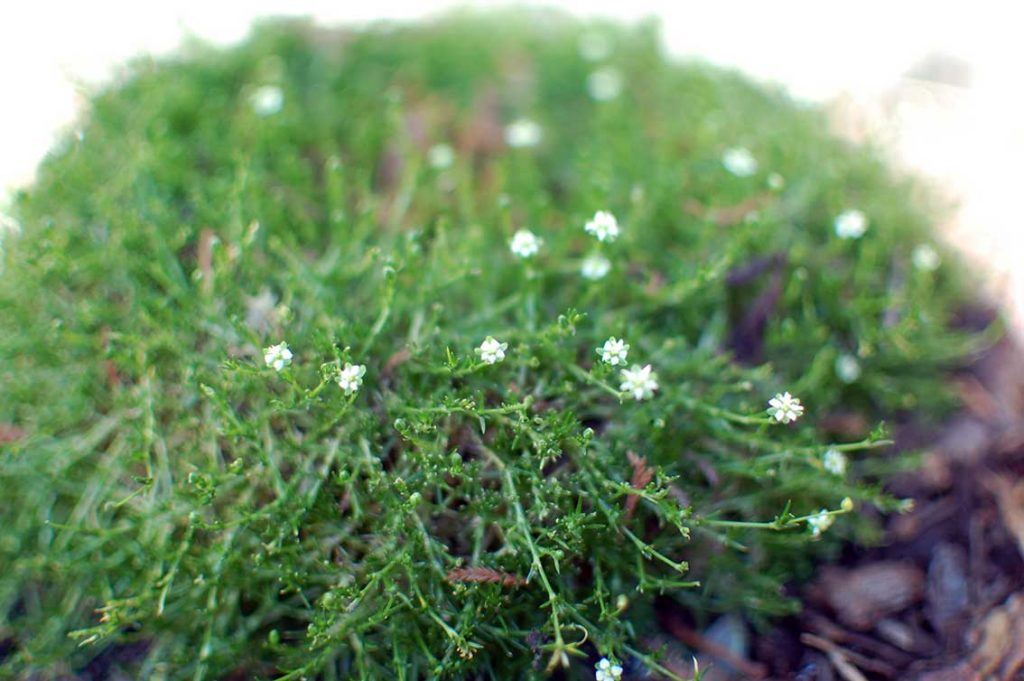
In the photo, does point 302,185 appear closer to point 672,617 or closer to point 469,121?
point 469,121

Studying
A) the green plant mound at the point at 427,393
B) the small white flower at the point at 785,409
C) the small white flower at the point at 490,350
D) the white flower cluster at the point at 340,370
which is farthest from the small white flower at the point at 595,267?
the white flower cluster at the point at 340,370

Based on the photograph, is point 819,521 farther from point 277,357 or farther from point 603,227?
point 277,357

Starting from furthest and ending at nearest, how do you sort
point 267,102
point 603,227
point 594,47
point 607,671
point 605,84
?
point 594,47 < point 605,84 < point 267,102 < point 603,227 < point 607,671

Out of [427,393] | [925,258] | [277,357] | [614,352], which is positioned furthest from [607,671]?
[925,258]

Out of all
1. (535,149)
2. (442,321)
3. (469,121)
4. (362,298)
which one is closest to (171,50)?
(469,121)

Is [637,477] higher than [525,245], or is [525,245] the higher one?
[525,245]

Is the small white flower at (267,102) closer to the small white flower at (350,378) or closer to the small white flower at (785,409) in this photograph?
the small white flower at (350,378)
